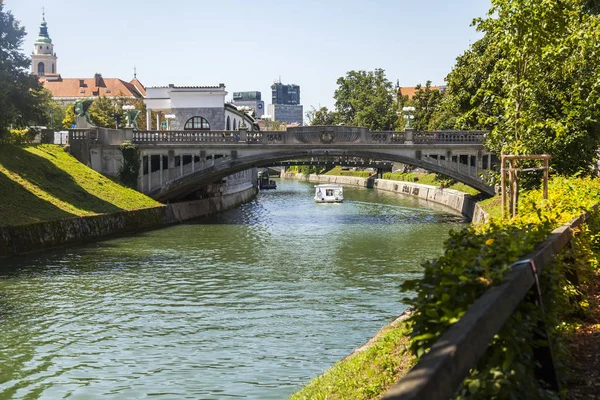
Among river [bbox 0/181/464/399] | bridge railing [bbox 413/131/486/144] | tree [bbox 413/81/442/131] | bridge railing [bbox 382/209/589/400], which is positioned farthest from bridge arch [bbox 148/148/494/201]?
bridge railing [bbox 382/209/589/400]

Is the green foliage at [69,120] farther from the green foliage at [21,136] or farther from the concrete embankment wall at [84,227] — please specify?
the concrete embankment wall at [84,227]

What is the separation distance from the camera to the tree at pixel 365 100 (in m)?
111

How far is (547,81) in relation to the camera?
104ft

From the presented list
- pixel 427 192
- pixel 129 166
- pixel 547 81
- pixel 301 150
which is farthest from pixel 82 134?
pixel 427 192

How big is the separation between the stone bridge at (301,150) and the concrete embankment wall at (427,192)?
3886 millimetres

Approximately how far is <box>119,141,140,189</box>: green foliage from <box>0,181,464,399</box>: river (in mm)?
10796

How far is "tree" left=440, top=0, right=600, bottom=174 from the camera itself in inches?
1030

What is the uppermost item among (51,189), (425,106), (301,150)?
(425,106)

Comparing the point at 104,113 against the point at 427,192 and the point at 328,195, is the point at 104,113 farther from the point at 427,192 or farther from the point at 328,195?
the point at 427,192

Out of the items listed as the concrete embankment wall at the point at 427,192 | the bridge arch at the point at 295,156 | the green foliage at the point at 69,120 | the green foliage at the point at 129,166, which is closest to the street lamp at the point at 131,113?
the green foliage at the point at 129,166

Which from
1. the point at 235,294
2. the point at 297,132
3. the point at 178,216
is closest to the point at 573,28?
the point at 235,294

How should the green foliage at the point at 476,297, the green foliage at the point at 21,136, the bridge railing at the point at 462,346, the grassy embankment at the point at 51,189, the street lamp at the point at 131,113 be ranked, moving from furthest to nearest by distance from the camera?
the street lamp at the point at 131,113
the green foliage at the point at 21,136
the grassy embankment at the point at 51,189
the green foliage at the point at 476,297
the bridge railing at the point at 462,346

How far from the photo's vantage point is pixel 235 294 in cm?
2516

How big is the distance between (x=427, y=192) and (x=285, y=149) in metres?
31.3
